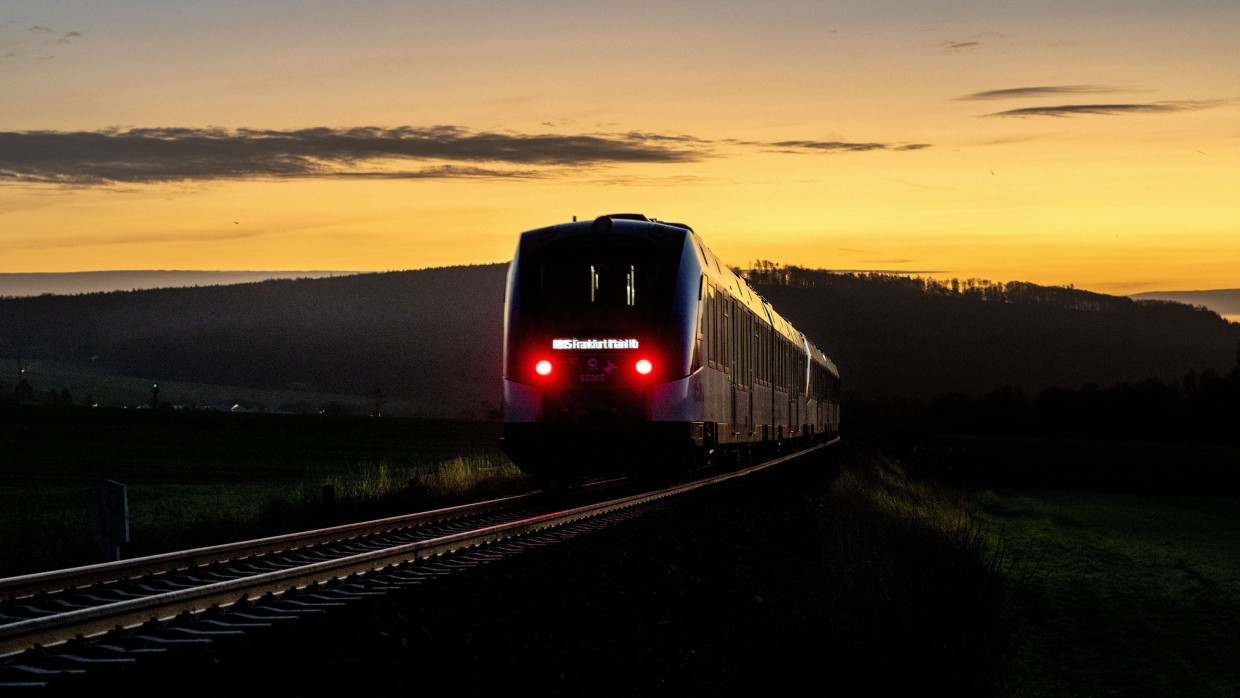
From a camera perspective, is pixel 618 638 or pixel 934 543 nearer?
pixel 618 638

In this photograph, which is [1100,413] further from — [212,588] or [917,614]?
[212,588]

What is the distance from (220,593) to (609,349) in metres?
9.03

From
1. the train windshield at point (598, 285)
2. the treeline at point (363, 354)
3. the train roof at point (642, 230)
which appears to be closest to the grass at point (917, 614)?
the train windshield at point (598, 285)

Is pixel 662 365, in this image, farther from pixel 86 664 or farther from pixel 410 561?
pixel 86 664

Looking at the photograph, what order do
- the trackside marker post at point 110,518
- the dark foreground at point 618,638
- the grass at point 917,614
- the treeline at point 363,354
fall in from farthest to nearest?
the treeline at point 363,354 < the trackside marker post at point 110,518 < the grass at point 917,614 < the dark foreground at point 618,638

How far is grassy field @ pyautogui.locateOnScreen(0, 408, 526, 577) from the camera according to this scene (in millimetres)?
15641

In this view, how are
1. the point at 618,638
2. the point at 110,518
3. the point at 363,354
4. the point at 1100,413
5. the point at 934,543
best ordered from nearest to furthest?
1. the point at 618,638
2. the point at 110,518
3. the point at 934,543
4. the point at 1100,413
5. the point at 363,354

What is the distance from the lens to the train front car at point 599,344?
17.1m

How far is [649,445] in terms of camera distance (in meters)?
17.1

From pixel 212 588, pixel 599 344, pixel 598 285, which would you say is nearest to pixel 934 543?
pixel 599 344

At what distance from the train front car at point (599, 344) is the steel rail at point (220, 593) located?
2714 mm

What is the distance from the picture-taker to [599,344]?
17.2m

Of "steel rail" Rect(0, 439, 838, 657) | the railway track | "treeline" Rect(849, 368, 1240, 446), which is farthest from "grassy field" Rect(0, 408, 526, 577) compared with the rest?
"treeline" Rect(849, 368, 1240, 446)

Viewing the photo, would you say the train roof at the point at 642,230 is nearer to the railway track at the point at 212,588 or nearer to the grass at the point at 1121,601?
the railway track at the point at 212,588
